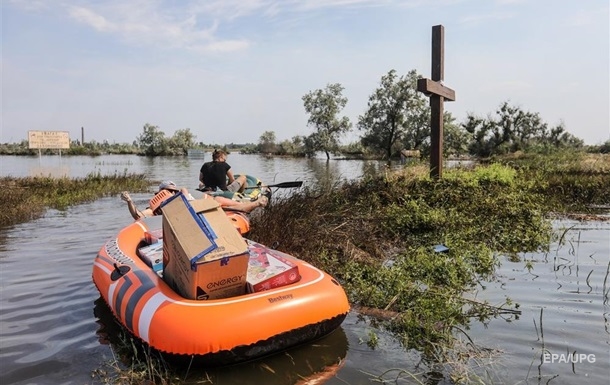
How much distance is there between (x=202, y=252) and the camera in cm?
347

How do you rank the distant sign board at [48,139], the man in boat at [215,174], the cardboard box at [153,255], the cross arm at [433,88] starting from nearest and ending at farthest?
the cardboard box at [153,255] < the cross arm at [433,88] < the man in boat at [215,174] < the distant sign board at [48,139]

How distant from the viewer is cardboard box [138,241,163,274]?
4.64 meters

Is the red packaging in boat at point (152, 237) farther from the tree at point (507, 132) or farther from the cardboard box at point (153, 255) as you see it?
the tree at point (507, 132)

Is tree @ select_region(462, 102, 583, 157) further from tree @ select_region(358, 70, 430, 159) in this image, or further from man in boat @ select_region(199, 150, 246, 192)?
man in boat @ select_region(199, 150, 246, 192)

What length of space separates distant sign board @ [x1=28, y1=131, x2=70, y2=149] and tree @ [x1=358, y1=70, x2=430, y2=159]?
89.8ft

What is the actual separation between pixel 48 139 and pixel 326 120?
31.9 m

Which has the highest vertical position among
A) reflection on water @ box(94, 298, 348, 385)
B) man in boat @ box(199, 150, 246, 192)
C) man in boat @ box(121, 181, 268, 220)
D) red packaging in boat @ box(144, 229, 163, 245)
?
man in boat @ box(199, 150, 246, 192)

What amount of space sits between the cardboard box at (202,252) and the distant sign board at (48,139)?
28359mm

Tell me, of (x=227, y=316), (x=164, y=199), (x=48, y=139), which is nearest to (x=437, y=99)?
(x=164, y=199)

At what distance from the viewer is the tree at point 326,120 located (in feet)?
177

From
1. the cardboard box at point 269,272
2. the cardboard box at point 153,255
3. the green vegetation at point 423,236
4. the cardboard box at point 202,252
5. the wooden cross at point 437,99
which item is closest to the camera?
the cardboard box at point 202,252

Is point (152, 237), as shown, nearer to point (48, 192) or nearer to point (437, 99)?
point (437, 99)

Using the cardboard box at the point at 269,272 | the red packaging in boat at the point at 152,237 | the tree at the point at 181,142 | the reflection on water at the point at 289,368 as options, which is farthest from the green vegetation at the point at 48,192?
the tree at the point at 181,142

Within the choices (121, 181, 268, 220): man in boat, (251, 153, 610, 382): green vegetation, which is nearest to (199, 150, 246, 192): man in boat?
(121, 181, 268, 220): man in boat
